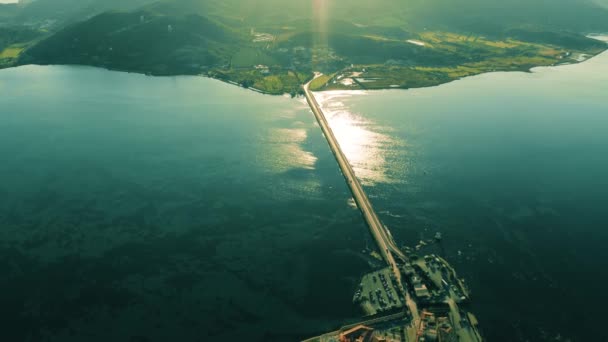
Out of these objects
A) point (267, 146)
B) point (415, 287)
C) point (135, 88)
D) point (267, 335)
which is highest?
point (135, 88)

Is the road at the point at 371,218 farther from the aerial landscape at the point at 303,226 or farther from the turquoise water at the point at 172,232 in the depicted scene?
the turquoise water at the point at 172,232

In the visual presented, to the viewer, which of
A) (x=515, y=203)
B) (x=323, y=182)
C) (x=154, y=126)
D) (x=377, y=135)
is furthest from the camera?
(x=154, y=126)

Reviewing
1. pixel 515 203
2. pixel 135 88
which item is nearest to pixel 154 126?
pixel 135 88

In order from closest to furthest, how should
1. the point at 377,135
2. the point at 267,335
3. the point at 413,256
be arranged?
the point at 267,335 < the point at 413,256 < the point at 377,135

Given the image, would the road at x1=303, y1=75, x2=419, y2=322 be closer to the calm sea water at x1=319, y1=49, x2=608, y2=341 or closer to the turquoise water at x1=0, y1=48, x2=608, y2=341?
the turquoise water at x1=0, y1=48, x2=608, y2=341

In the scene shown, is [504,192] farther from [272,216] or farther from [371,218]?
[272,216]

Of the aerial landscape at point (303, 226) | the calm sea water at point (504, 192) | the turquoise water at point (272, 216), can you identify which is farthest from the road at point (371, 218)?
the calm sea water at point (504, 192)

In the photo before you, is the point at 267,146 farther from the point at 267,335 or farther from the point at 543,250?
the point at 543,250
